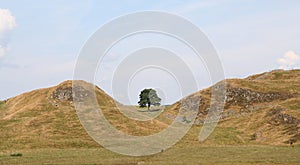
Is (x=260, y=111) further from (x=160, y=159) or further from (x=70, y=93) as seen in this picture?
(x=160, y=159)

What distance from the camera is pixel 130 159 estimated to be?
169ft

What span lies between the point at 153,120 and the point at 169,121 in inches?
629

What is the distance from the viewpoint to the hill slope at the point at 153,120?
250ft

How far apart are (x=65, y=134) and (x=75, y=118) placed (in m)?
9.84

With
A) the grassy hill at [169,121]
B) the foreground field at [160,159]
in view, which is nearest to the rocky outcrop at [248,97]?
the grassy hill at [169,121]

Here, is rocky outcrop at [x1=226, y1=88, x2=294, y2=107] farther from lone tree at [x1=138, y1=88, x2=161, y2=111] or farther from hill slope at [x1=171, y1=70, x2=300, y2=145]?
lone tree at [x1=138, y1=88, x2=161, y2=111]

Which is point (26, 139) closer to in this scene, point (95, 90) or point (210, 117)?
point (95, 90)

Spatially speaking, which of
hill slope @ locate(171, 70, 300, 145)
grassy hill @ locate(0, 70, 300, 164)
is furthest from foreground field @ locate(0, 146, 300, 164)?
hill slope @ locate(171, 70, 300, 145)

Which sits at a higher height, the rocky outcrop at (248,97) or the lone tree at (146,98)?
the lone tree at (146,98)

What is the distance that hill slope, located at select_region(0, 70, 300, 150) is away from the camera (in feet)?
250

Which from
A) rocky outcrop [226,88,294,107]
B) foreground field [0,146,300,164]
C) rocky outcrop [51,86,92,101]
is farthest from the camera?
rocky outcrop [226,88,294,107]

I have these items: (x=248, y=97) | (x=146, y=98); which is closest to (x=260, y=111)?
(x=248, y=97)

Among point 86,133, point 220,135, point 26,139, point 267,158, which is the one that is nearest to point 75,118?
point 86,133

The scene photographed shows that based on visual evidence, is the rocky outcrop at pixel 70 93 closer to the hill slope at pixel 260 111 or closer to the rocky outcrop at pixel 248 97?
the hill slope at pixel 260 111
